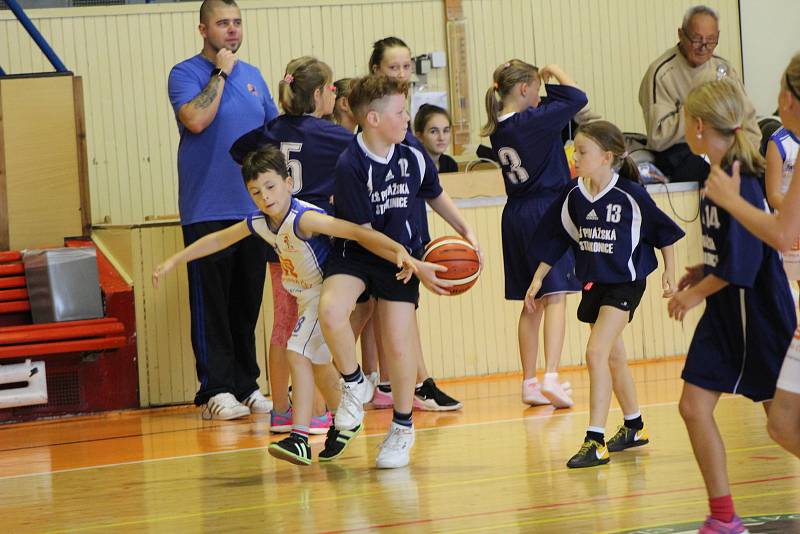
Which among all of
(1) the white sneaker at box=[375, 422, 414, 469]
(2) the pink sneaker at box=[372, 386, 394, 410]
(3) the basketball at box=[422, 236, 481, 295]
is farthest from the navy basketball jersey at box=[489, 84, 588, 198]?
(1) the white sneaker at box=[375, 422, 414, 469]

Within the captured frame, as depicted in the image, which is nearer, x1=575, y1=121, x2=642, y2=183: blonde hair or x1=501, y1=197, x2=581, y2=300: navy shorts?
x1=575, y1=121, x2=642, y2=183: blonde hair

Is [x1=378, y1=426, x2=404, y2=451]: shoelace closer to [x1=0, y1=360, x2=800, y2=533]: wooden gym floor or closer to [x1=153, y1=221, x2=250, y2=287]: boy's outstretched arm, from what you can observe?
[x1=0, y1=360, x2=800, y2=533]: wooden gym floor

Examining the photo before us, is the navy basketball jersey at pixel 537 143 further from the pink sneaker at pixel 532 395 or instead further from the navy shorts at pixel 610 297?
the navy shorts at pixel 610 297

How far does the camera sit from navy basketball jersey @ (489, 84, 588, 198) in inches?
241

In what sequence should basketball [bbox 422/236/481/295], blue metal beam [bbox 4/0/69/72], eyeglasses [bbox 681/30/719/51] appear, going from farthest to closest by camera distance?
eyeglasses [bbox 681/30/719/51] → blue metal beam [bbox 4/0/69/72] → basketball [bbox 422/236/481/295]

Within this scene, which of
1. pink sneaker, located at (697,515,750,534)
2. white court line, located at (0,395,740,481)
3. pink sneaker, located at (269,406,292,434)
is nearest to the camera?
pink sneaker, located at (697,515,750,534)

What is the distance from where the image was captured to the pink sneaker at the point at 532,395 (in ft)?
20.1

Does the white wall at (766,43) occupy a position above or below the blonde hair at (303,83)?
above

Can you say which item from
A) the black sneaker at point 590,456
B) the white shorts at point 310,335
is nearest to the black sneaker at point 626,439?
the black sneaker at point 590,456

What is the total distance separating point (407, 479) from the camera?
4352 mm

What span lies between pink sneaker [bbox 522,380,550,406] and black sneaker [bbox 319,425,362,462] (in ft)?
5.22

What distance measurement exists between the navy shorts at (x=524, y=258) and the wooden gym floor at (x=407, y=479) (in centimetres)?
63

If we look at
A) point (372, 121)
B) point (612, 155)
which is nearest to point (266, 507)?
point (372, 121)

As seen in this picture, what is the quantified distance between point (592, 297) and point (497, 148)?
170 cm
